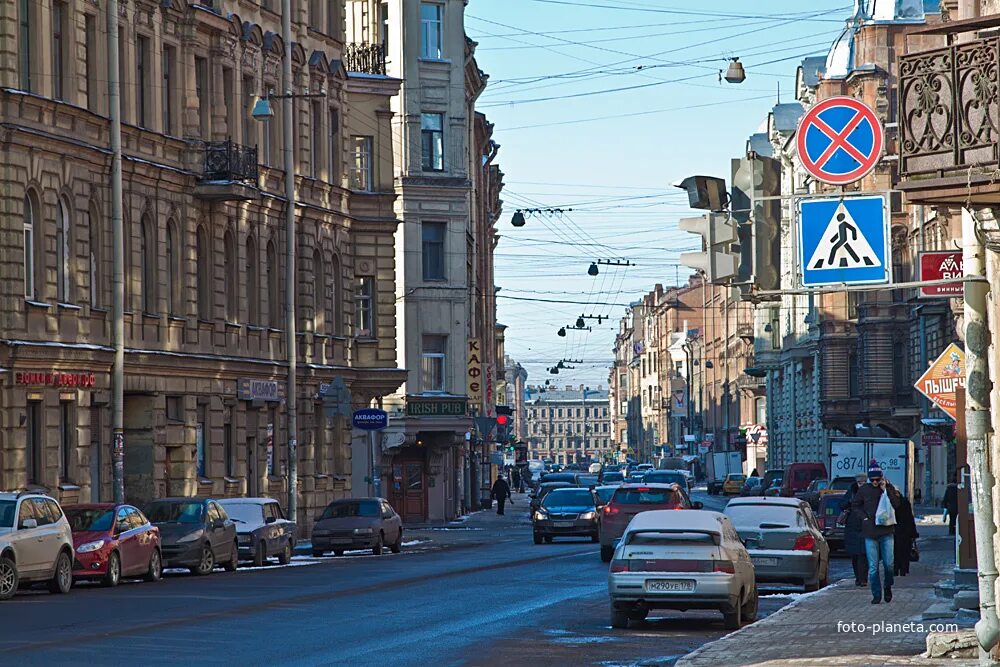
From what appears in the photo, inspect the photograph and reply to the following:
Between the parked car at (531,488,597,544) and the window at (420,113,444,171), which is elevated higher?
the window at (420,113,444,171)

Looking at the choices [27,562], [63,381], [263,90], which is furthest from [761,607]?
[263,90]

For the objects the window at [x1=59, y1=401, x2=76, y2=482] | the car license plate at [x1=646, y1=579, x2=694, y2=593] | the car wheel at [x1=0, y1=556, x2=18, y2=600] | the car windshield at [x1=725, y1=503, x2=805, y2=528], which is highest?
the window at [x1=59, y1=401, x2=76, y2=482]

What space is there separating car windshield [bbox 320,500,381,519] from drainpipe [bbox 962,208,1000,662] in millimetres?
28186

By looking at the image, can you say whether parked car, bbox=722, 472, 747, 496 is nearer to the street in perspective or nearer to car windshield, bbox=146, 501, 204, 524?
the street in perspective

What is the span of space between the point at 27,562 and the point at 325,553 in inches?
732

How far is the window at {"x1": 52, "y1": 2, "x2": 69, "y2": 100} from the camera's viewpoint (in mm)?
36312

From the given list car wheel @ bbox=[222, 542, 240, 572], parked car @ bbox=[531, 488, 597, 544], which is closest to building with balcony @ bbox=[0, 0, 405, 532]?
car wheel @ bbox=[222, 542, 240, 572]

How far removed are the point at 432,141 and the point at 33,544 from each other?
135ft

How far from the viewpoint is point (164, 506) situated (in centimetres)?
3431

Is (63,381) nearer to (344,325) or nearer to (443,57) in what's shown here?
(344,325)

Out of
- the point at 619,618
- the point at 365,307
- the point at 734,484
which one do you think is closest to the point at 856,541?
the point at 619,618

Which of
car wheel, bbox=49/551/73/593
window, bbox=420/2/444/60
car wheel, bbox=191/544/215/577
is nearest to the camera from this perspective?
car wheel, bbox=49/551/73/593

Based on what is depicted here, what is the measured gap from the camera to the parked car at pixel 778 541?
28.3 meters

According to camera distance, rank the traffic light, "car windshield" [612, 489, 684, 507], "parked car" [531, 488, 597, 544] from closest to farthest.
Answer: the traffic light
"car windshield" [612, 489, 684, 507]
"parked car" [531, 488, 597, 544]
